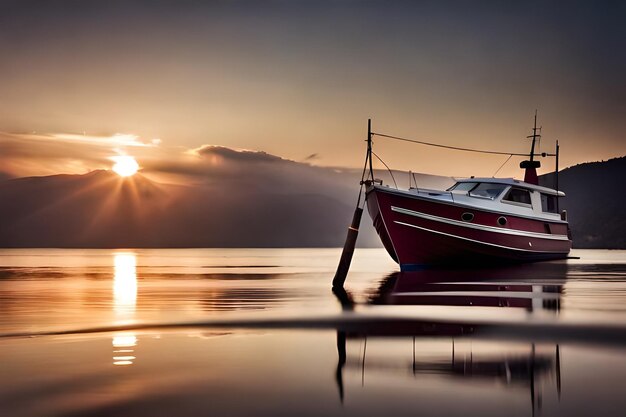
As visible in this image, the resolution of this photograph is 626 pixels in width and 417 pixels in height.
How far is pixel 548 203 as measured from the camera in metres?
51.2

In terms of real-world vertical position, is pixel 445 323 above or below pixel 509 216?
below

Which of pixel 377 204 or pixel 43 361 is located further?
pixel 377 204

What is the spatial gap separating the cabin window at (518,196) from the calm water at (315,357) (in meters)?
21.3

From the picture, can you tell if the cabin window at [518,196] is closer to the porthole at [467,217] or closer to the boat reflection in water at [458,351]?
the porthole at [467,217]

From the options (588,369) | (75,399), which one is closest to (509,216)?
(588,369)

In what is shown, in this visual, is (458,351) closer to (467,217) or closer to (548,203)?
(467,217)

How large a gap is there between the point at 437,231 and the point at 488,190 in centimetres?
523

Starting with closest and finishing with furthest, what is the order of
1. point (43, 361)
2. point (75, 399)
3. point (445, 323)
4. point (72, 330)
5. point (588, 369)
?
point (75, 399) → point (588, 369) → point (43, 361) → point (72, 330) → point (445, 323)

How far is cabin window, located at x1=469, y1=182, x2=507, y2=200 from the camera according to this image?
45281 mm

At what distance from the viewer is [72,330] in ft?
55.1

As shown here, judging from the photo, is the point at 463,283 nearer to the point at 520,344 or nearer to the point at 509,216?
the point at 509,216

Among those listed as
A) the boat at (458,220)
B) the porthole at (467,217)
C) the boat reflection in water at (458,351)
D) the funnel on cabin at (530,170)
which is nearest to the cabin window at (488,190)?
the boat at (458,220)

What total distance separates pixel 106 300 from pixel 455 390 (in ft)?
63.3

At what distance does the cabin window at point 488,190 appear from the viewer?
45281 millimetres
